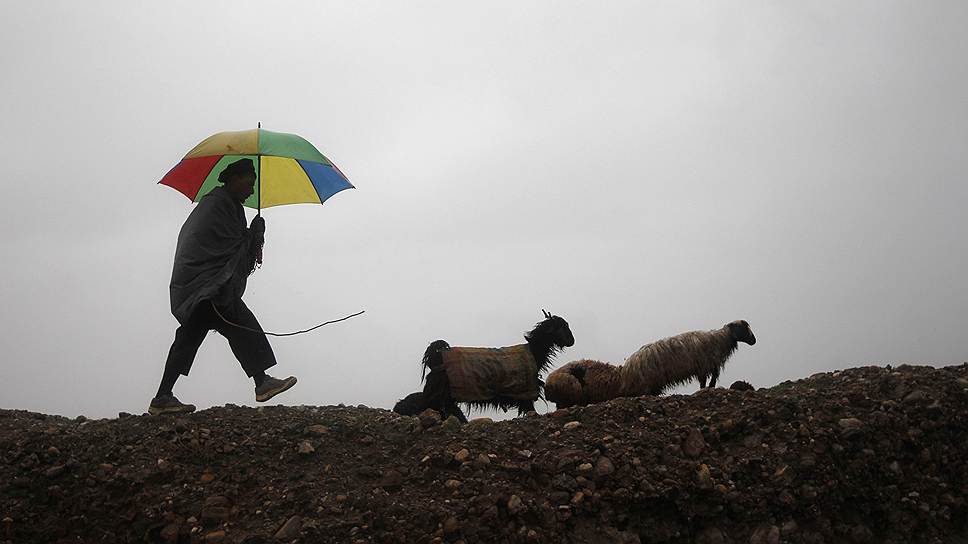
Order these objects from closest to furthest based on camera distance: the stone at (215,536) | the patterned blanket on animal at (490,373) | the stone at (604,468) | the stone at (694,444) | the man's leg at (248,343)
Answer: the stone at (215,536)
the stone at (604,468)
the stone at (694,444)
the man's leg at (248,343)
the patterned blanket on animal at (490,373)

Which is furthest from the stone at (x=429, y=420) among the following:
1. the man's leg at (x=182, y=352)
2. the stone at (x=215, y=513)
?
the man's leg at (x=182, y=352)

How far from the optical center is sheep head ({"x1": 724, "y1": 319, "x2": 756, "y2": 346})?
31.5 ft

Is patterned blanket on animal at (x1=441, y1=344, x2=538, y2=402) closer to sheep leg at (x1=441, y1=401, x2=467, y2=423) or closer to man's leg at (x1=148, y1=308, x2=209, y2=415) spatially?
sheep leg at (x1=441, y1=401, x2=467, y2=423)

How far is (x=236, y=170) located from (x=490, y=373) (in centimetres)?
363

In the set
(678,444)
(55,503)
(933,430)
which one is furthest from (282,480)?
(933,430)

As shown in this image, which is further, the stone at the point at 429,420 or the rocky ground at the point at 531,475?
the stone at the point at 429,420

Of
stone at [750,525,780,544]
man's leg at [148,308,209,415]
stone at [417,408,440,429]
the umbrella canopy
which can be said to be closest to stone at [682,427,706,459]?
stone at [750,525,780,544]

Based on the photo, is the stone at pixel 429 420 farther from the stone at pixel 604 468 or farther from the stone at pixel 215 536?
the stone at pixel 215 536

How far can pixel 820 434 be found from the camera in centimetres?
602

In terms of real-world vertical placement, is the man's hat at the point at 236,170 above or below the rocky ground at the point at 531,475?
above

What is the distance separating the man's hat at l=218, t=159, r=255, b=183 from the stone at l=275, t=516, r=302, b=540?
3775 millimetres

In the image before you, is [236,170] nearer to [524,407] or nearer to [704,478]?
[524,407]

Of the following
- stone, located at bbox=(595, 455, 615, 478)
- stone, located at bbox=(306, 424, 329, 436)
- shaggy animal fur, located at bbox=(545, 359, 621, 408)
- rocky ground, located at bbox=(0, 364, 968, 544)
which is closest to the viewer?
rocky ground, located at bbox=(0, 364, 968, 544)

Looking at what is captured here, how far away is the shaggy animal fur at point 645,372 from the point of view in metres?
9.09
